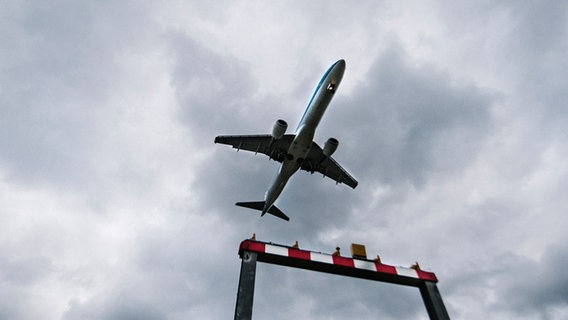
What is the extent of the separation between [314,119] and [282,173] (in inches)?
236

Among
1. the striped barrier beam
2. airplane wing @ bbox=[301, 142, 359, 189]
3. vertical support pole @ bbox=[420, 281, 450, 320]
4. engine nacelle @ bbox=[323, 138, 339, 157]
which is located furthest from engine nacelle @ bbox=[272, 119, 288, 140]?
vertical support pole @ bbox=[420, 281, 450, 320]

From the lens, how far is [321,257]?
991 centimetres

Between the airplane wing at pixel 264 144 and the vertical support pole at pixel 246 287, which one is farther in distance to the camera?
the airplane wing at pixel 264 144

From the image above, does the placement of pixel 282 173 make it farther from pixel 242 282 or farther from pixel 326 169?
pixel 242 282

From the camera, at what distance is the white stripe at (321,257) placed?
984 centimetres

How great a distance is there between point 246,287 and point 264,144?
1919 cm

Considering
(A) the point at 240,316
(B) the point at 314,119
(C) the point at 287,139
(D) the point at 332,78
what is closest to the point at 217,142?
(C) the point at 287,139

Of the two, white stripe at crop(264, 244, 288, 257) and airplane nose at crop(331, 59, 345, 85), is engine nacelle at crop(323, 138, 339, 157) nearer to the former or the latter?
airplane nose at crop(331, 59, 345, 85)

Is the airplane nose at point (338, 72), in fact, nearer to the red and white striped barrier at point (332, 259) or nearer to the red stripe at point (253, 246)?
the red and white striped barrier at point (332, 259)

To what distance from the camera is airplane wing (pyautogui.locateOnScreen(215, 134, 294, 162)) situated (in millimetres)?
26047

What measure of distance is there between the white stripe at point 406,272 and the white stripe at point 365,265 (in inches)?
36.0

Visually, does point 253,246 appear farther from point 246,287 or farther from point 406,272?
point 406,272

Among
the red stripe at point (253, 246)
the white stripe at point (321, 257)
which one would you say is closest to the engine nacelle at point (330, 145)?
the white stripe at point (321, 257)

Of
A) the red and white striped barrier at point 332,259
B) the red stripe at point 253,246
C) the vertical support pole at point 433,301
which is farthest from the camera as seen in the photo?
the vertical support pole at point 433,301
